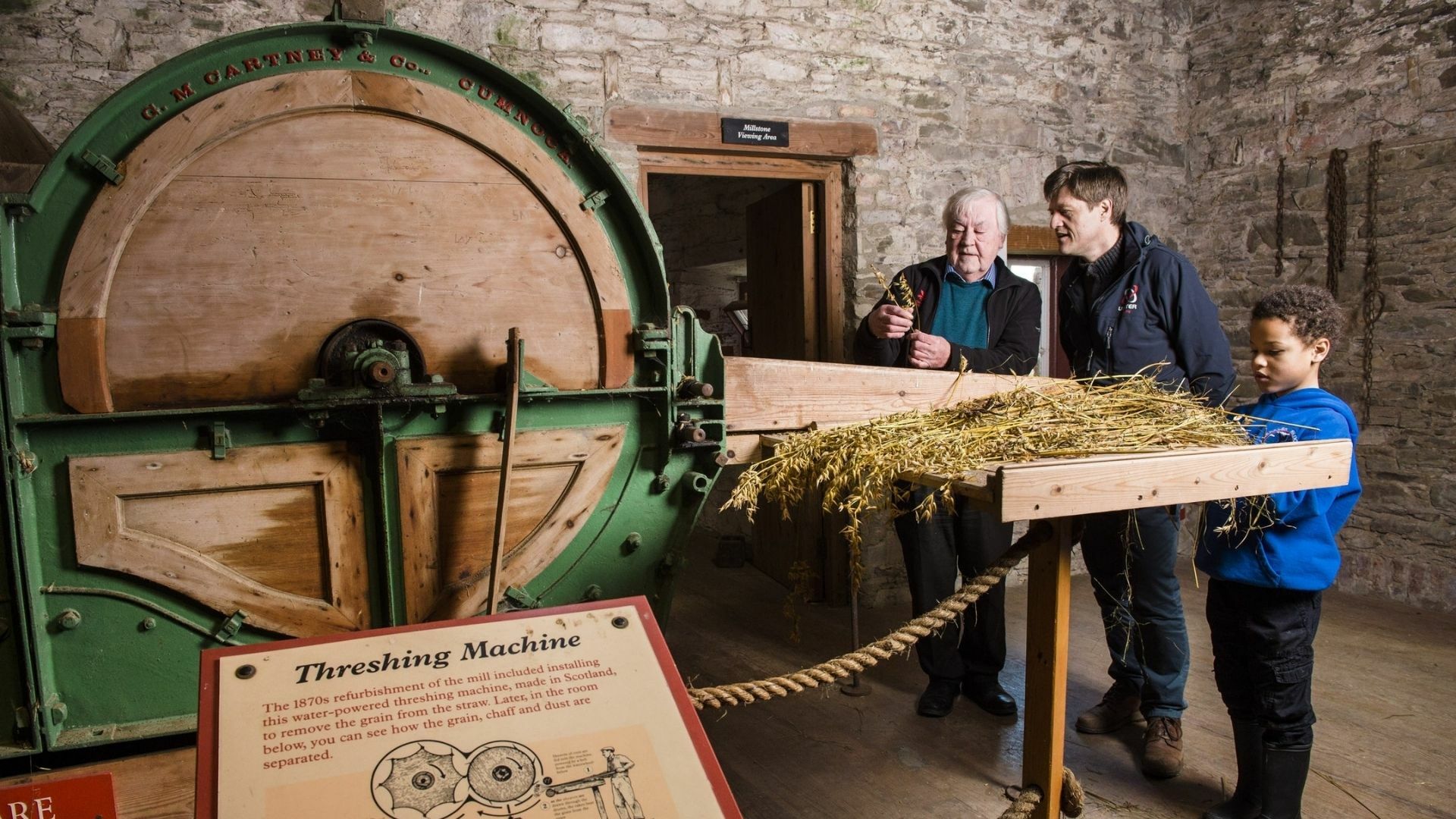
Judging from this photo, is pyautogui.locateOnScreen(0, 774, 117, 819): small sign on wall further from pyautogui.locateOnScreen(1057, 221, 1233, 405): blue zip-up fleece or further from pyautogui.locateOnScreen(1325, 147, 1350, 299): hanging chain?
pyautogui.locateOnScreen(1325, 147, 1350, 299): hanging chain

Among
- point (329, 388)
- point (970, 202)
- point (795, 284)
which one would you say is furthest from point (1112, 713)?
point (329, 388)

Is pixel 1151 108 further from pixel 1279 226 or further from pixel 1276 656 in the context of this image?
pixel 1276 656

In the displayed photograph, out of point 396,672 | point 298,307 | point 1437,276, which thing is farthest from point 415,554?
point 1437,276

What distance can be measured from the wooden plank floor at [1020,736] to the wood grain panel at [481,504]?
0.80 metres

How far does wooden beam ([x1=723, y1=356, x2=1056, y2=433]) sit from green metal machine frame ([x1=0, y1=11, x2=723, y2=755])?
191 mm

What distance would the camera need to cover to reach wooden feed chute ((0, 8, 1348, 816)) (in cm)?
208

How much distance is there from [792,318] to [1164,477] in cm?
349

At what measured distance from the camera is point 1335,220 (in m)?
5.55

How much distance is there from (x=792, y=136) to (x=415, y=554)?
332 cm

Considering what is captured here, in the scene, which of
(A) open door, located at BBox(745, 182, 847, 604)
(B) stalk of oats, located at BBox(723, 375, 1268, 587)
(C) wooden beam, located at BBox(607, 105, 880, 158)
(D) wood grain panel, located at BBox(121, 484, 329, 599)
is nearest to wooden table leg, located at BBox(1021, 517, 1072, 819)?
(B) stalk of oats, located at BBox(723, 375, 1268, 587)

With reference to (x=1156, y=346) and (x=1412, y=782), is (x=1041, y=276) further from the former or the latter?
(x=1412, y=782)

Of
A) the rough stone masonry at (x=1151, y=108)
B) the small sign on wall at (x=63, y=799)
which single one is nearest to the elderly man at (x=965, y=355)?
the rough stone masonry at (x=1151, y=108)

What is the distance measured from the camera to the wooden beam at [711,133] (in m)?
4.54

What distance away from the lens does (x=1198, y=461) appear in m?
2.10
